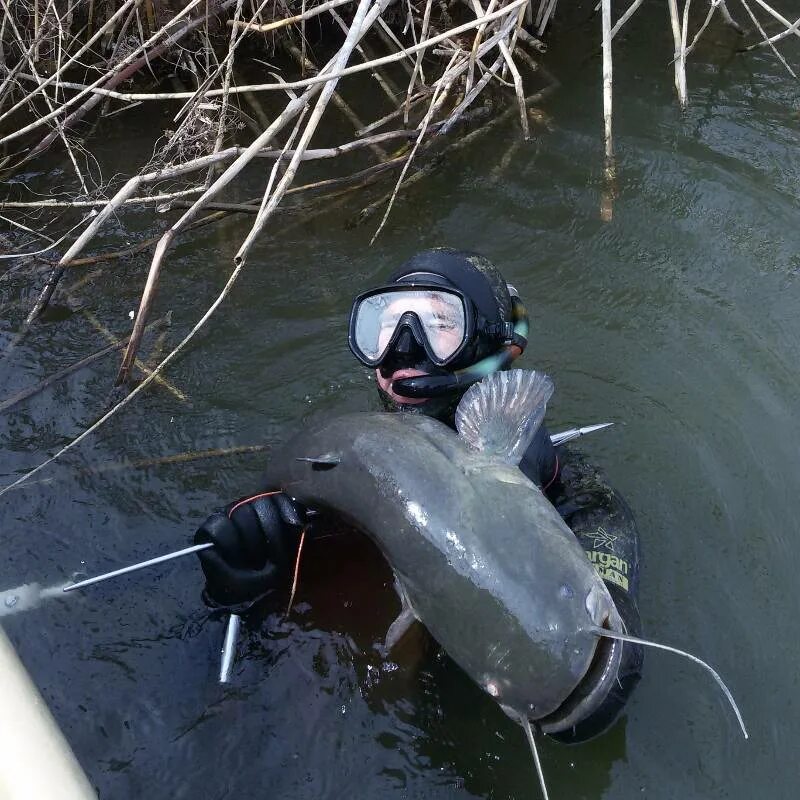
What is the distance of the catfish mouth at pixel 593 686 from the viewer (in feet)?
5.53

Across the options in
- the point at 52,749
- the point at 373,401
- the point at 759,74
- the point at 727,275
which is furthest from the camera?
the point at 759,74

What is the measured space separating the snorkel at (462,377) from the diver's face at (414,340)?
28 millimetres

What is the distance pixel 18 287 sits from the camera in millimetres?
3887

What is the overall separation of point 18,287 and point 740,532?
331 cm

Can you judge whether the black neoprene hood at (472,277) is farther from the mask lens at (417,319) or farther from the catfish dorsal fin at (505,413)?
the catfish dorsal fin at (505,413)

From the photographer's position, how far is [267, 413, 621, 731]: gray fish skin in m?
1.68

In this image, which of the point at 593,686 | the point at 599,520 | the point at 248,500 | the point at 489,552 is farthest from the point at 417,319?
the point at 593,686

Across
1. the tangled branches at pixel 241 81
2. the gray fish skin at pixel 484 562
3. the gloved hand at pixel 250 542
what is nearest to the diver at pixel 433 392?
the gloved hand at pixel 250 542

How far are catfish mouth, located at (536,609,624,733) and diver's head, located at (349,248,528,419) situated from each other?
0.99m

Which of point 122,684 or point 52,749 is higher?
point 52,749

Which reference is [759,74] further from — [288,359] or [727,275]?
[288,359]

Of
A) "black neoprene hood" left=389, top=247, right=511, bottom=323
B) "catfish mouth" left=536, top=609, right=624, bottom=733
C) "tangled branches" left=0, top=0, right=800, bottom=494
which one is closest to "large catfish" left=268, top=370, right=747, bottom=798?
"catfish mouth" left=536, top=609, right=624, bottom=733

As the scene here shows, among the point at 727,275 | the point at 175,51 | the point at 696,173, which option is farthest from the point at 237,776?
the point at 175,51

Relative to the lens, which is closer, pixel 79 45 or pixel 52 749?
pixel 52 749
